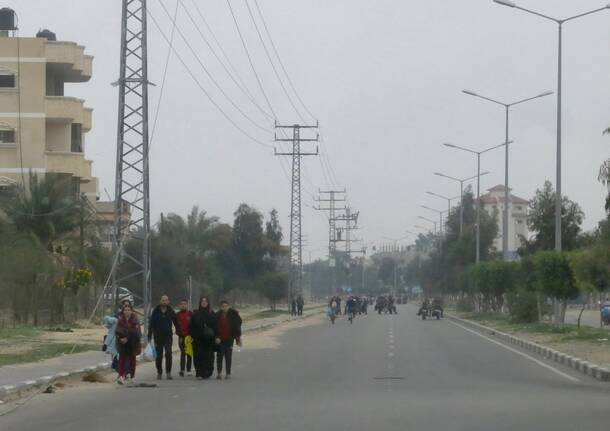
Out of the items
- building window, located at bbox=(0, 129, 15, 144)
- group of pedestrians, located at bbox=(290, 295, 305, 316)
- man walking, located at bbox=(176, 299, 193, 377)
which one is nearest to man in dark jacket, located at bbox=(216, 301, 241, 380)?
man walking, located at bbox=(176, 299, 193, 377)

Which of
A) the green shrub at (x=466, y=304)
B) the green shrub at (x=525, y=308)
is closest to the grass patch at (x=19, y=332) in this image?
the green shrub at (x=525, y=308)

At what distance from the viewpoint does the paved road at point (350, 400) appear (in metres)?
15.6

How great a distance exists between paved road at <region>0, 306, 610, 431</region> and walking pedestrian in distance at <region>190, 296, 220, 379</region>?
63 centimetres

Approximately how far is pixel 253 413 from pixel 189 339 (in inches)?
317

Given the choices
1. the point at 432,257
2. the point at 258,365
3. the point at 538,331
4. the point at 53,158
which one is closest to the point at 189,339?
the point at 258,365

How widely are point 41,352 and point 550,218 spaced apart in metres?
32.7

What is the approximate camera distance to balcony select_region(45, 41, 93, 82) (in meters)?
64.2

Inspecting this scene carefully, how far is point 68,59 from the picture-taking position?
212ft

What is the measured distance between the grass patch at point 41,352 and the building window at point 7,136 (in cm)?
3014

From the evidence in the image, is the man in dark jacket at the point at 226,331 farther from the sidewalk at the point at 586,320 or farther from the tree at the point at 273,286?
the tree at the point at 273,286

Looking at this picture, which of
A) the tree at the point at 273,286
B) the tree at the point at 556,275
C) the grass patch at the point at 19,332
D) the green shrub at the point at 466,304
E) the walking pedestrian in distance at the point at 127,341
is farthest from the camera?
the tree at the point at 273,286

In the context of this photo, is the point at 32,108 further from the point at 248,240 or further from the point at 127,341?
the point at 127,341

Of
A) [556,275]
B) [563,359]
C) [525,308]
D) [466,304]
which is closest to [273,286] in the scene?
[466,304]

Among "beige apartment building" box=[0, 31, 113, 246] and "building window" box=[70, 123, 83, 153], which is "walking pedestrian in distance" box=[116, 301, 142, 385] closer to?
"beige apartment building" box=[0, 31, 113, 246]
